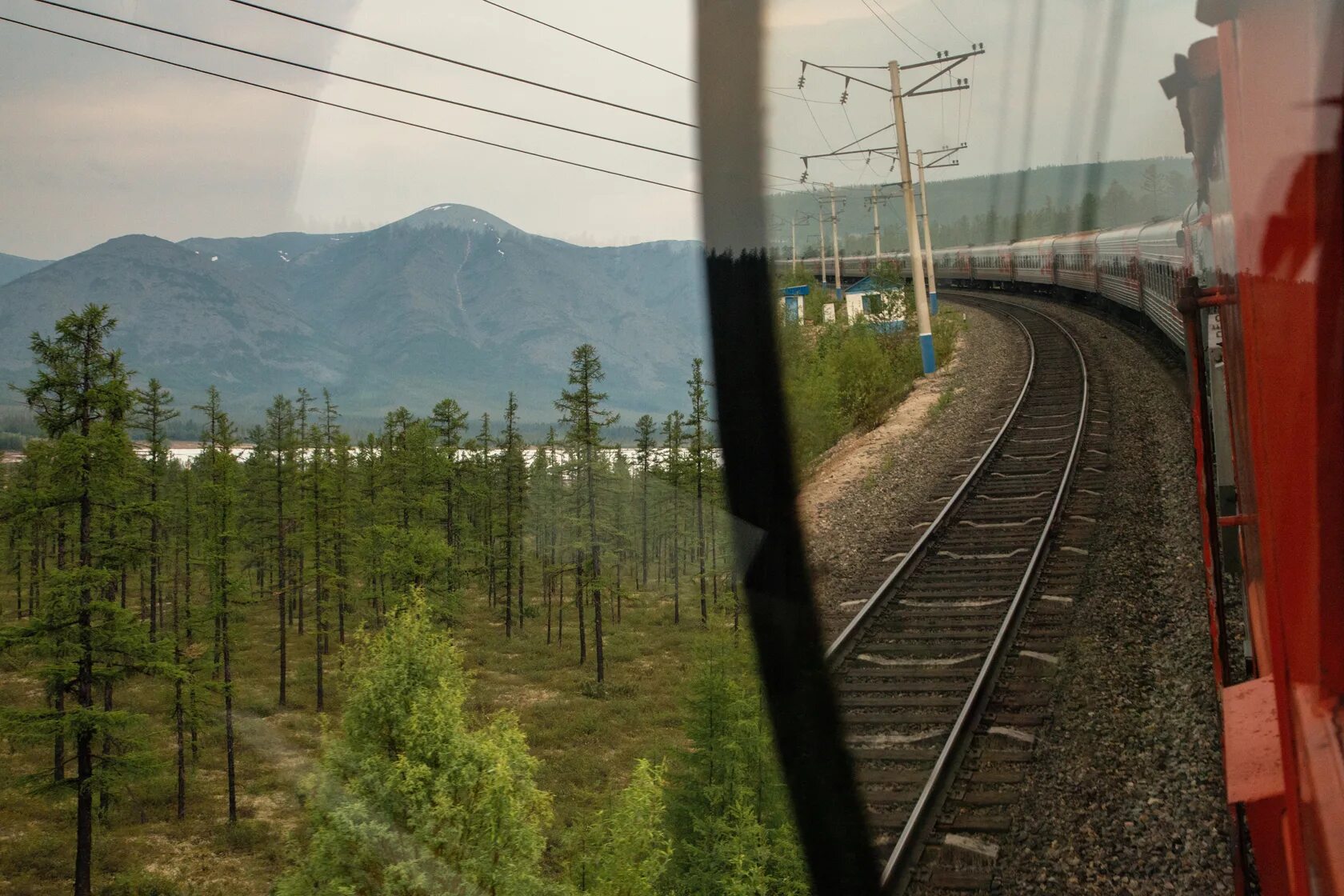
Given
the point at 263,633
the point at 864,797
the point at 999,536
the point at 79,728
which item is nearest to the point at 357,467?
the point at 263,633

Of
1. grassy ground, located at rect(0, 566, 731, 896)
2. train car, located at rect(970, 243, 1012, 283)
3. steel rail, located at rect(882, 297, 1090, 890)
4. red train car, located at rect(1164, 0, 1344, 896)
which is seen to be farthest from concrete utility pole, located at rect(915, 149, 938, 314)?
red train car, located at rect(1164, 0, 1344, 896)

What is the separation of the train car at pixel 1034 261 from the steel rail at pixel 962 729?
14502 millimetres

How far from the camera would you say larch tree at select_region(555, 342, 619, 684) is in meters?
29.8

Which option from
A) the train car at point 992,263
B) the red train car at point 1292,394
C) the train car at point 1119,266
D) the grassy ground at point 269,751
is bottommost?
the grassy ground at point 269,751

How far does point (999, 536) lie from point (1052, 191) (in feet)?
16.5

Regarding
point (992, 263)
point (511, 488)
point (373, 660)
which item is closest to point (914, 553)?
point (373, 660)

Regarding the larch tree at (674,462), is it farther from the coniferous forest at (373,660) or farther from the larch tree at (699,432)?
the larch tree at (699,432)

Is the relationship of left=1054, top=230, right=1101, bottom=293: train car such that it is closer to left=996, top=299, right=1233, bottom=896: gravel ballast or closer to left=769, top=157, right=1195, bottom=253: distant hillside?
left=769, top=157, right=1195, bottom=253: distant hillside

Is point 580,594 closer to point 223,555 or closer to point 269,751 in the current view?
point 269,751

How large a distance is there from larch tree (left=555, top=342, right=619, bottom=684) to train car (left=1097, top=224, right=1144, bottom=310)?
16.6m

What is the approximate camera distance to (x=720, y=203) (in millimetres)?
7758

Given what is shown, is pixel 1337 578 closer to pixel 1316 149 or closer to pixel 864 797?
pixel 1316 149

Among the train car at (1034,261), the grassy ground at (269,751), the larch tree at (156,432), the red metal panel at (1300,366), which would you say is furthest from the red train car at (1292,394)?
the larch tree at (156,432)

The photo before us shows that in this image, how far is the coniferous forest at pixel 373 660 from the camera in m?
12.3
